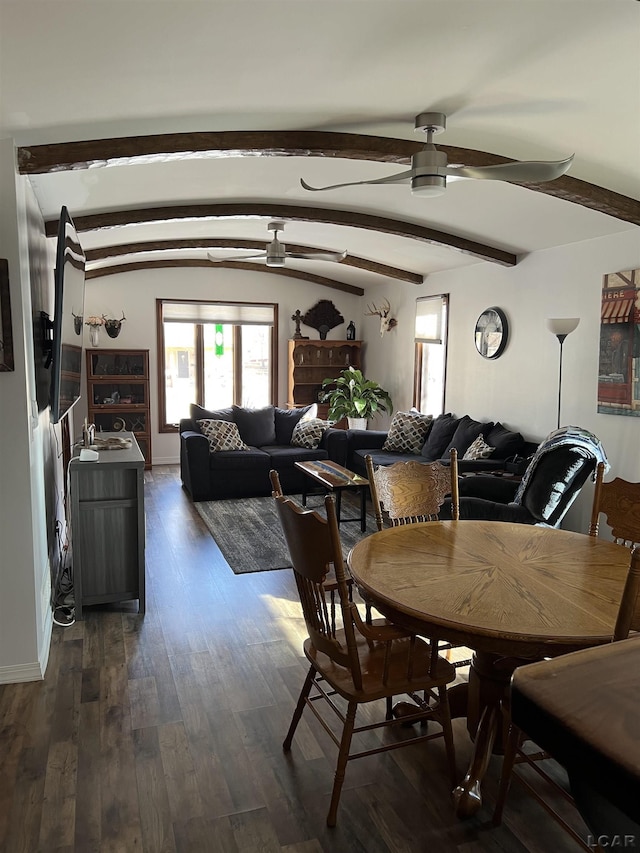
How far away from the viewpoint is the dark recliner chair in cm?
407

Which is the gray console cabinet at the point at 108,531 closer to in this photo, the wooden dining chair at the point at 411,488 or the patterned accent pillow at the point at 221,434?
the wooden dining chair at the point at 411,488

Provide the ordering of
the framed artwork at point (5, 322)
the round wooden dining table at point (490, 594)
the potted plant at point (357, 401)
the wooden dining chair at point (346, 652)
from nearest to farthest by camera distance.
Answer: the round wooden dining table at point (490, 594) < the wooden dining chair at point (346, 652) < the framed artwork at point (5, 322) < the potted plant at point (357, 401)

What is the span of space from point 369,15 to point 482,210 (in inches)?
115

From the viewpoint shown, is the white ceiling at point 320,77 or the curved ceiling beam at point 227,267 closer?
the white ceiling at point 320,77

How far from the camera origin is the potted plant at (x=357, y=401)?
816 cm

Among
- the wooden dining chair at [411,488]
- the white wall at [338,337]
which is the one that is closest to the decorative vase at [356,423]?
the white wall at [338,337]

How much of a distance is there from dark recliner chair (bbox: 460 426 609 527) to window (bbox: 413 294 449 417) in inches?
126

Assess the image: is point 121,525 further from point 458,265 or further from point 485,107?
point 458,265

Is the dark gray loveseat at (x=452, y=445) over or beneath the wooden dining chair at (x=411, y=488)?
beneath

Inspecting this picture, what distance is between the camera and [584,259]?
5176 mm

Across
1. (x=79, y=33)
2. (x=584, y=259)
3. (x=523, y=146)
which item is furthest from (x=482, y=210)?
(x=79, y=33)

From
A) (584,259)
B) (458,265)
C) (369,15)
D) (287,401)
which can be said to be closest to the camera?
(369,15)

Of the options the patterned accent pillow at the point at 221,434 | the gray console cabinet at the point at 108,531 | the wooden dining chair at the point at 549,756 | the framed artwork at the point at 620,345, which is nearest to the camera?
the wooden dining chair at the point at 549,756

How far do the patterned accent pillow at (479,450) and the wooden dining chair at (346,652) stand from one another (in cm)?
353
